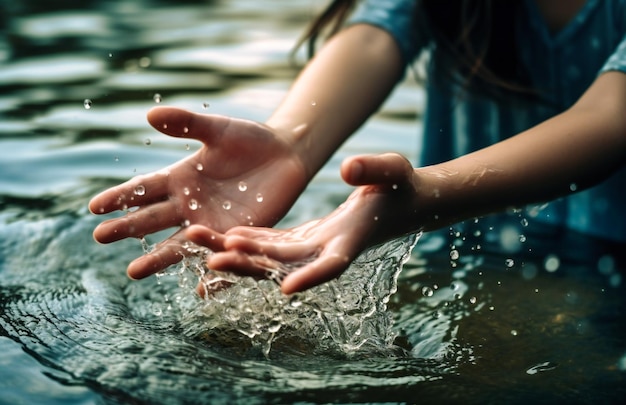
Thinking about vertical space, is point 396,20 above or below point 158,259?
above

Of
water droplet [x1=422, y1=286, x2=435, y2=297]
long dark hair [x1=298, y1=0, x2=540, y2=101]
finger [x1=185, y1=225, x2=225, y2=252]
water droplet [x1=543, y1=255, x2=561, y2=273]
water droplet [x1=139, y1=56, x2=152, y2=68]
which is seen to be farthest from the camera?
water droplet [x1=139, y1=56, x2=152, y2=68]

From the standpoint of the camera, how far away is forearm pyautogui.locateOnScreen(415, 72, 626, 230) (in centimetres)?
216

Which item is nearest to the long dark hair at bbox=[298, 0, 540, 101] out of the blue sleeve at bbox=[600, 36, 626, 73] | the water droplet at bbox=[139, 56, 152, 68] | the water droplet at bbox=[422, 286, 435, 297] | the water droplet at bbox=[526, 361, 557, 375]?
the blue sleeve at bbox=[600, 36, 626, 73]

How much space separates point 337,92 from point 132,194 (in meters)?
0.92

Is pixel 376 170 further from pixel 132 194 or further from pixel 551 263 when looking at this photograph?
pixel 551 263

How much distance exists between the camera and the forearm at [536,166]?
7.10ft

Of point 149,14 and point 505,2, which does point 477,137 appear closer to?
point 505,2

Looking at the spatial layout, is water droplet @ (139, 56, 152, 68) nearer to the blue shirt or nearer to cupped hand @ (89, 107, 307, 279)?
the blue shirt

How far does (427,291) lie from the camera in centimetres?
282

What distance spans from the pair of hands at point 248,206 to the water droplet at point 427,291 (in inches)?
22.6

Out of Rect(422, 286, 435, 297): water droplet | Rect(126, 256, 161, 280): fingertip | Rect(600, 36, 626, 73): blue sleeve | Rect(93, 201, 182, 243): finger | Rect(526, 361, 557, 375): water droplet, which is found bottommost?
Rect(422, 286, 435, 297): water droplet

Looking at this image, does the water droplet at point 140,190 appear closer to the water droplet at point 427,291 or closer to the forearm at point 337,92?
the forearm at point 337,92

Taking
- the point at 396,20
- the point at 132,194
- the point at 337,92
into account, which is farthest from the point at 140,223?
the point at 396,20

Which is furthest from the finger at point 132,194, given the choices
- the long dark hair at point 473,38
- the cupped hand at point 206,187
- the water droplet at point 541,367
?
the long dark hair at point 473,38
